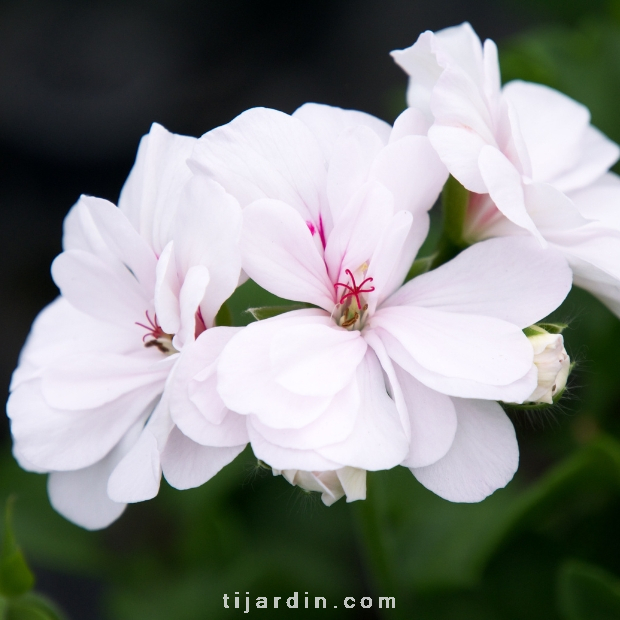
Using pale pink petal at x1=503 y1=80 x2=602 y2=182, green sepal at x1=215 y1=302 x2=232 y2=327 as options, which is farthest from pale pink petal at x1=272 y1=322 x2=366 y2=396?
pale pink petal at x1=503 y1=80 x2=602 y2=182

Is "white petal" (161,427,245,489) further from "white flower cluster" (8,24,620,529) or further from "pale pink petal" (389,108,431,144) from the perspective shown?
"pale pink petal" (389,108,431,144)

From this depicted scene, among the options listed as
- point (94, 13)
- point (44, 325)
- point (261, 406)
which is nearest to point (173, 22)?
point (94, 13)

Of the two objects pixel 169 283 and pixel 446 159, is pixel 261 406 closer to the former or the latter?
pixel 169 283

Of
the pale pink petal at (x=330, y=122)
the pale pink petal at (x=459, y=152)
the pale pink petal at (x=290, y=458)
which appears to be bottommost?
the pale pink petal at (x=290, y=458)

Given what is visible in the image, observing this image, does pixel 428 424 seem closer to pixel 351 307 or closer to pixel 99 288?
pixel 351 307

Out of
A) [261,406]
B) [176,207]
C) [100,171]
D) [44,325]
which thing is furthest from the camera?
[100,171]

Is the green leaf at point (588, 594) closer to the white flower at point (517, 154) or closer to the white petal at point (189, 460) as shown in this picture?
the white flower at point (517, 154)

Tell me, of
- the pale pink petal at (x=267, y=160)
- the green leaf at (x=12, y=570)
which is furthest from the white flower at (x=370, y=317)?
the green leaf at (x=12, y=570)
